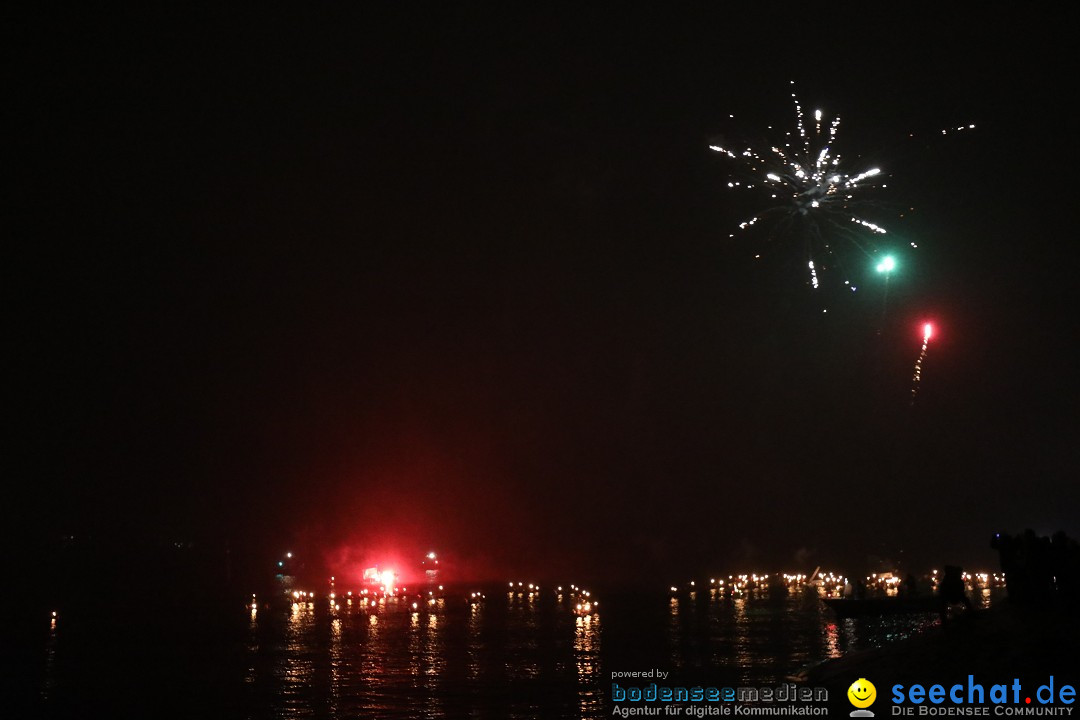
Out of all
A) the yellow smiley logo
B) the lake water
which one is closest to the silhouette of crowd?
the yellow smiley logo

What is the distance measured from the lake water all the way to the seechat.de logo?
454cm

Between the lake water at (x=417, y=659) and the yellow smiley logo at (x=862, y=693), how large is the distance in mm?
4526

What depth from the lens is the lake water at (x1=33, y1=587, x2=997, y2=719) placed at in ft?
61.5

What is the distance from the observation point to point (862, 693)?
13984 mm

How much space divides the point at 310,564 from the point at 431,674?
103540mm

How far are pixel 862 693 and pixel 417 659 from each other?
15.0 metres

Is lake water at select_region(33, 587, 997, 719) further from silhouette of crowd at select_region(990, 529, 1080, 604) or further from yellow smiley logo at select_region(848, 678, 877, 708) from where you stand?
silhouette of crowd at select_region(990, 529, 1080, 604)

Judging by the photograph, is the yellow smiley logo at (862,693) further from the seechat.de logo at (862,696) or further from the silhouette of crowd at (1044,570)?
the silhouette of crowd at (1044,570)

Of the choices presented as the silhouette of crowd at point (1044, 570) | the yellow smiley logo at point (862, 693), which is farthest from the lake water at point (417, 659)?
the silhouette of crowd at point (1044, 570)

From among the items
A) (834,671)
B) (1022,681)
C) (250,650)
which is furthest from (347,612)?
(1022,681)

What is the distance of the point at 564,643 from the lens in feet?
99.6

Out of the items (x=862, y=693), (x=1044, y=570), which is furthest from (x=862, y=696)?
(x=1044, y=570)

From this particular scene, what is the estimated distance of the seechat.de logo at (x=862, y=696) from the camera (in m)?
13.4

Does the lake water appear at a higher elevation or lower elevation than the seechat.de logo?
lower
